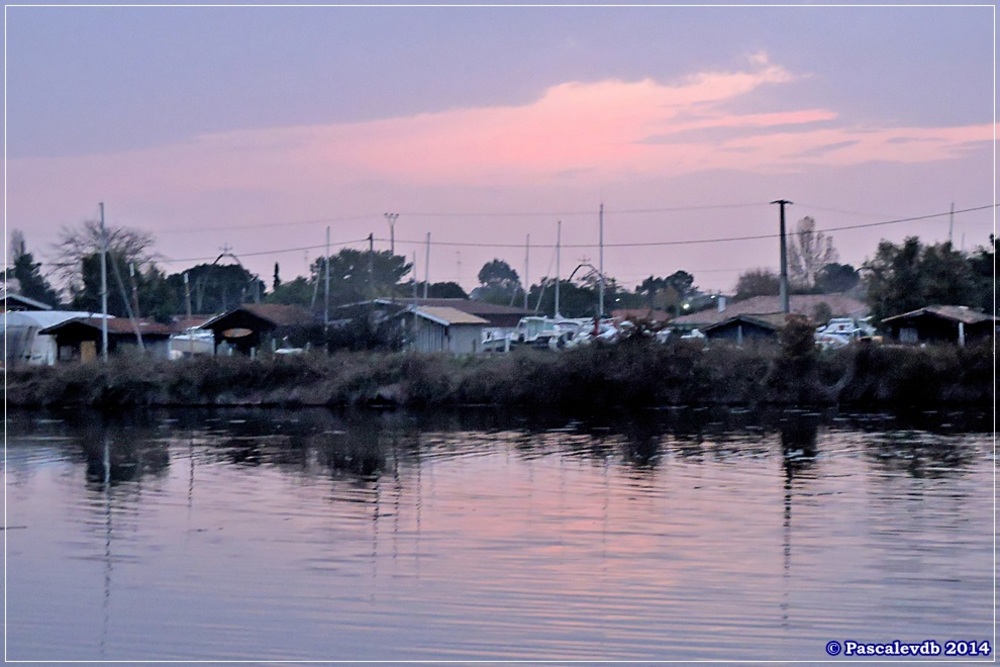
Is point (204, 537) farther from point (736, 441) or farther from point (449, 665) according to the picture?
point (736, 441)

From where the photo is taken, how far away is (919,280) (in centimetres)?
5778

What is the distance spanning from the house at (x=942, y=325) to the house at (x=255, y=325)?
25.1m

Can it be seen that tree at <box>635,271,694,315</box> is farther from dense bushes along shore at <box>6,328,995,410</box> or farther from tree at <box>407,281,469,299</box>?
dense bushes along shore at <box>6,328,995,410</box>

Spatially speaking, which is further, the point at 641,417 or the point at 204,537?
the point at 641,417

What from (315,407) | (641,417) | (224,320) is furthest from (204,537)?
Result: (224,320)

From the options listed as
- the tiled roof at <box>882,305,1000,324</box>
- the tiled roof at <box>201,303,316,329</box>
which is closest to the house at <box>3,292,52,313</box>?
the tiled roof at <box>201,303,316,329</box>

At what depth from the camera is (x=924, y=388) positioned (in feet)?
143

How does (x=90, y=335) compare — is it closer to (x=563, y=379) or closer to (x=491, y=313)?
(x=563, y=379)

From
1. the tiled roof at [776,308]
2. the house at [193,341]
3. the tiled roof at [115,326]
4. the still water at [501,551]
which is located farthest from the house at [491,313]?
the still water at [501,551]

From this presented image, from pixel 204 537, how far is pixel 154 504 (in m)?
4.00

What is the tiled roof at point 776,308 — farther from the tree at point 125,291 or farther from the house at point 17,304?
the house at point 17,304

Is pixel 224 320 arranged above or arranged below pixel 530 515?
above

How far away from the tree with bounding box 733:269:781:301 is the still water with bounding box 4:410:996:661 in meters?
63.1

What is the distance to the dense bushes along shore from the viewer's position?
43.6 metres
